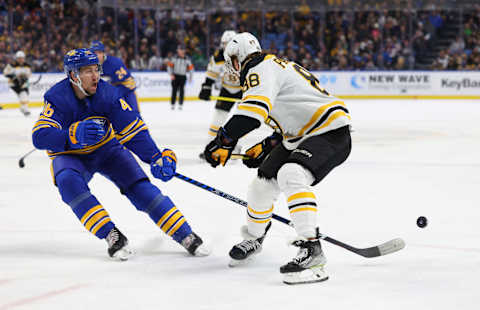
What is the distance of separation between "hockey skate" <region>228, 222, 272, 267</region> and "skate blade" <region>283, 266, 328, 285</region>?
30cm

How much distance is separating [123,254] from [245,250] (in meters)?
0.58

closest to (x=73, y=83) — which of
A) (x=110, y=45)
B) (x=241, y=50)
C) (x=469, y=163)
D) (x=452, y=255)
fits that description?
(x=241, y=50)

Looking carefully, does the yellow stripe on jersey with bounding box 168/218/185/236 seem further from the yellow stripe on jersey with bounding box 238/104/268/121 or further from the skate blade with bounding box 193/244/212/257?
the yellow stripe on jersey with bounding box 238/104/268/121

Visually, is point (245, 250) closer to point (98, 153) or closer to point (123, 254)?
point (123, 254)

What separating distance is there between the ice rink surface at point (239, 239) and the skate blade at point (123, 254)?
0.14 feet

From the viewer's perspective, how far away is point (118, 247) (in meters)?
3.22

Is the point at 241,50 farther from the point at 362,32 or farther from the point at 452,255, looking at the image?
the point at 362,32

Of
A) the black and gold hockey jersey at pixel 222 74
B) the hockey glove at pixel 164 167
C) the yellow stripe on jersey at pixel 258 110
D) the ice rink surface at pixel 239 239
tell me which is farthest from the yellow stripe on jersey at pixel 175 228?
the black and gold hockey jersey at pixel 222 74

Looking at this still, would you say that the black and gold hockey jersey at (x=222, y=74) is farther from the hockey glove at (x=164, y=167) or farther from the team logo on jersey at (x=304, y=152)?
the team logo on jersey at (x=304, y=152)

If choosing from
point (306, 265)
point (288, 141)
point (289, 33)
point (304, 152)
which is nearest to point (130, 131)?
point (288, 141)

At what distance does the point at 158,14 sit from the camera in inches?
711

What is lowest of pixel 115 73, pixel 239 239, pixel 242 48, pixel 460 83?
pixel 460 83

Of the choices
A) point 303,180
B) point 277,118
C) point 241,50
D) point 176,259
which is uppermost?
point 241,50

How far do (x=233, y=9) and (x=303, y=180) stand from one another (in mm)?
16413
